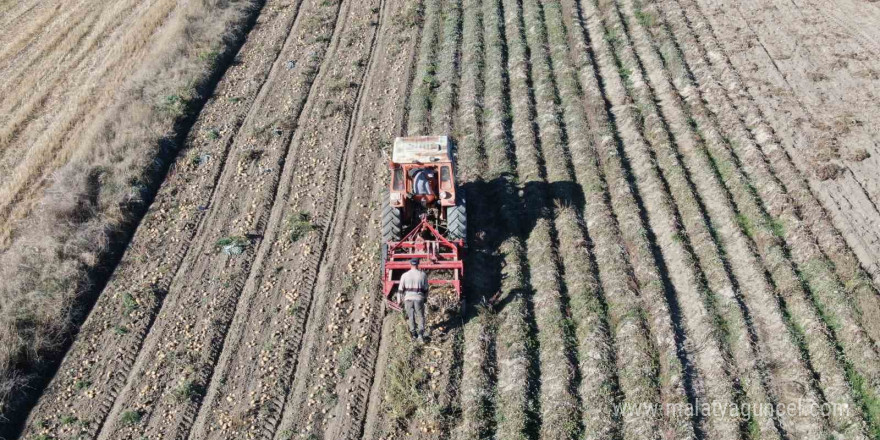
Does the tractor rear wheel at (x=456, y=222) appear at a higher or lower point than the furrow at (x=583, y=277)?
higher

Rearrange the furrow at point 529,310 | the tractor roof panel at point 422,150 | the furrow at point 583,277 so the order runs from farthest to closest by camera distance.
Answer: the tractor roof panel at point 422,150 → the furrow at point 529,310 → the furrow at point 583,277

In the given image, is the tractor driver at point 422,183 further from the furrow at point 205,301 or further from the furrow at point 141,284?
the furrow at point 141,284

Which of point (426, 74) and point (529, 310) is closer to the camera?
point (529, 310)

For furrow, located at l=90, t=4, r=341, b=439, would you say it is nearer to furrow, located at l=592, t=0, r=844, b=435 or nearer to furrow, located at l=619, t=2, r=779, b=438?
furrow, located at l=619, t=2, r=779, b=438

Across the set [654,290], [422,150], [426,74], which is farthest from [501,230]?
[426,74]

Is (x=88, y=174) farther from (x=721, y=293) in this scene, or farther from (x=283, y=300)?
(x=721, y=293)

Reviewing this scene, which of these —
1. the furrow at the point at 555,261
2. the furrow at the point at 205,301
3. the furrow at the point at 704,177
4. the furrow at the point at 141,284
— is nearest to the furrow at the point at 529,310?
the furrow at the point at 555,261
